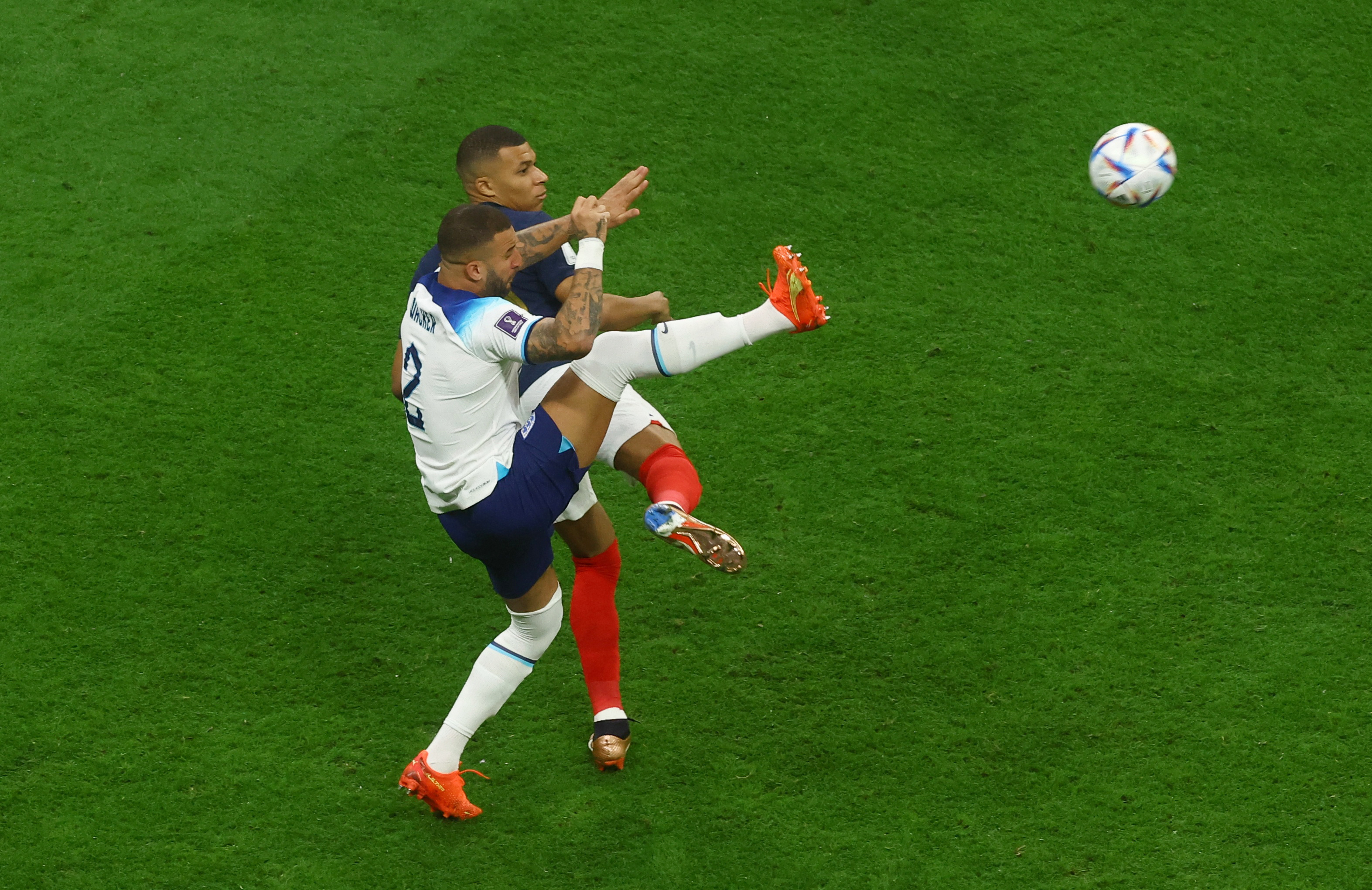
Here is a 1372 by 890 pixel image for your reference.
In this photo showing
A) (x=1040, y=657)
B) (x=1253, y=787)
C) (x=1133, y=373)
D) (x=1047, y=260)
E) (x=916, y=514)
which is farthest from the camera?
(x=1047, y=260)

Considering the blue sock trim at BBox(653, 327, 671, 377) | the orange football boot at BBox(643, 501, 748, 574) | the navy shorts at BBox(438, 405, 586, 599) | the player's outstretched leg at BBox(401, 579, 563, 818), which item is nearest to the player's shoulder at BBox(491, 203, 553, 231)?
the blue sock trim at BBox(653, 327, 671, 377)

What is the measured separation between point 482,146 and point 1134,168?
2.62m

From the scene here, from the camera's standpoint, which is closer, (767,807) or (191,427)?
(767,807)

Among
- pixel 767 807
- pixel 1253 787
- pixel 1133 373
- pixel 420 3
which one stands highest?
pixel 420 3

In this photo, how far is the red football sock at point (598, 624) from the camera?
15.6ft

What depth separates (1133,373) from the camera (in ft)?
19.8

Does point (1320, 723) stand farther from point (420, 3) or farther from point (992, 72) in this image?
point (420, 3)

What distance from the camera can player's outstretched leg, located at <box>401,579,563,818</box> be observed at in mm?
4500

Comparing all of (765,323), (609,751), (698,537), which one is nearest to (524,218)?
(765,323)

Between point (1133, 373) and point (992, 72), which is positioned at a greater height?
point (992, 72)

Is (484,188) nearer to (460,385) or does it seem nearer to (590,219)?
(590,219)

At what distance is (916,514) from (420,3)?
4269 millimetres

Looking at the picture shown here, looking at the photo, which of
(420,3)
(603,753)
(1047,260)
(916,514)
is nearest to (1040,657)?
(916,514)

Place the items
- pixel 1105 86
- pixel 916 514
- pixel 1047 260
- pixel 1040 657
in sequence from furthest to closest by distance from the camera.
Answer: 1. pixel 1105 86
2. pixel 1047 260
3. pixel 916 514
4. pixel 1040 657
